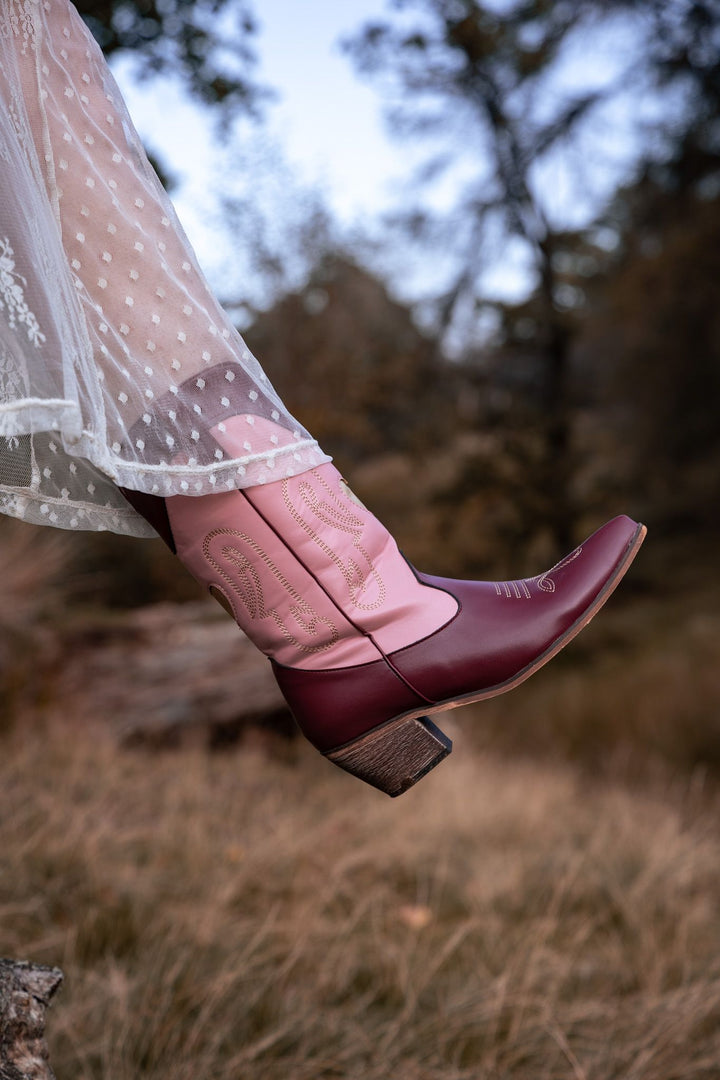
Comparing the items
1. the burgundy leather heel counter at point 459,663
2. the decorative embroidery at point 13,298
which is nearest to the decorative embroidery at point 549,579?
the burgundy leather heel counter at point 459,663

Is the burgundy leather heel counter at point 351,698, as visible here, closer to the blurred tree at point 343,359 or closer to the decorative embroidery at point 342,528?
the decorative embroidery at point 342,528

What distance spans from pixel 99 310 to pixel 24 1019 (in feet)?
2.33

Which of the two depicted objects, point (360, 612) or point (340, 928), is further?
point (340, 928)

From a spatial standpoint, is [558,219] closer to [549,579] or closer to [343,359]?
[343,359]

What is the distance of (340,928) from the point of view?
167 centimetres

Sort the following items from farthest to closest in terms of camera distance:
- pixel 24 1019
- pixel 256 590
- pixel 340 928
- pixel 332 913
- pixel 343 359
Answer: pixel 343 359 → pixel 332 913 → pixel 340 928 → pixel 256 590 → pixel 24 1019

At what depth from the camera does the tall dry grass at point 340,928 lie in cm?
124

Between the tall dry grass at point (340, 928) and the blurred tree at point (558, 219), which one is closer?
the tall dry grass at point (340, 928)

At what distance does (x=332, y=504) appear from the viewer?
0.96 m

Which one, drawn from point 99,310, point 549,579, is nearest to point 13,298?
point 99,310

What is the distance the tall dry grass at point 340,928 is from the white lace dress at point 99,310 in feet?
2.54

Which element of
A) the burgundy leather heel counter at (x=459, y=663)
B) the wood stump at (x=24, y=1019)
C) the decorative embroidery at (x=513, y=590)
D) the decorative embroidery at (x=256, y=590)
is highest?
the decorative embroidery at (x=256, y=590)

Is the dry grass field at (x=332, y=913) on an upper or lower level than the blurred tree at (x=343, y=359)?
lower

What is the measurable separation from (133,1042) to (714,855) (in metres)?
1.97
